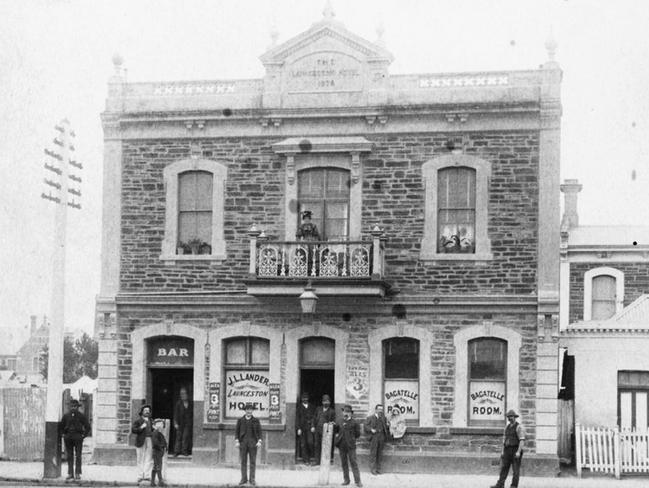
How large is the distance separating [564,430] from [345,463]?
559 centimetres

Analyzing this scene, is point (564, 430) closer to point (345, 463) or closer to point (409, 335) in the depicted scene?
point (409, 335)

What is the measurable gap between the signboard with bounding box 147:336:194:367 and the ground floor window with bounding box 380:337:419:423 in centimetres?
420

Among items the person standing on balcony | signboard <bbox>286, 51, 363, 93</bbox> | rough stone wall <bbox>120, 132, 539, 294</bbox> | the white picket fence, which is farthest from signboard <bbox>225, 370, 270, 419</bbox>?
the white picket fence

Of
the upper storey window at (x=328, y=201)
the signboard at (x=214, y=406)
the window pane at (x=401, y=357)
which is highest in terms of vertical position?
the upper storey window at (x=328, y=201)

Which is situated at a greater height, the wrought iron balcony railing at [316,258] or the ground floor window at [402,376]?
the wrought iron balcony railing at [316,258]

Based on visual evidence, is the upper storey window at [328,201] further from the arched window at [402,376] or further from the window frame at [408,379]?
the arched window at [402,376]

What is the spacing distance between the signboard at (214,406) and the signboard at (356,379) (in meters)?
2.71

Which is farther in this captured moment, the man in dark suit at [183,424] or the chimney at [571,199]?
the chimney at [571,199]

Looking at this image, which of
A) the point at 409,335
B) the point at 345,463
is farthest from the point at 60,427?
the point at 409,335

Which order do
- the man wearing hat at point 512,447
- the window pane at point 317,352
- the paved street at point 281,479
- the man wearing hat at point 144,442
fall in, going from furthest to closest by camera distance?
the window pane at point 317,352, the paved street at point 281,479, the man wearing hat at point 144,442, the man wearing hat at point 512,447

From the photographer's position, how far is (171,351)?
23438 mm

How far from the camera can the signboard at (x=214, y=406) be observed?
2288 cm

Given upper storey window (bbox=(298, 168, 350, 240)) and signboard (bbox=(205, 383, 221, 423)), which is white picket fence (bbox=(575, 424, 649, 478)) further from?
signboard (bbox=(205, 383, 221, 423))

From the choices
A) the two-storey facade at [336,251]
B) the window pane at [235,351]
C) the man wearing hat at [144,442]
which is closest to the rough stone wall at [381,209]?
the two-storey facade at [336,251]
